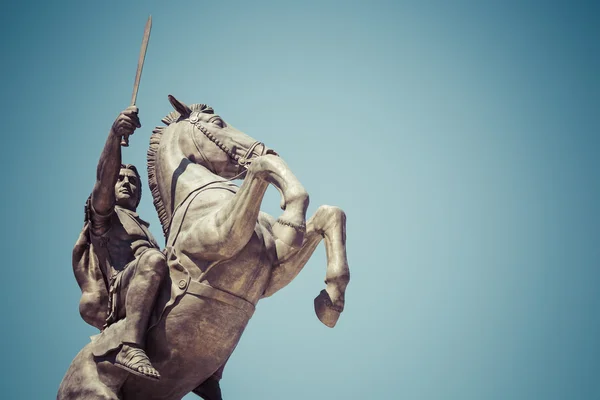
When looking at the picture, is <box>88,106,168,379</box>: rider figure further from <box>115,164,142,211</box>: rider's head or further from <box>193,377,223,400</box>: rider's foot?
<box>193,377,223,400</box>: rider's foot

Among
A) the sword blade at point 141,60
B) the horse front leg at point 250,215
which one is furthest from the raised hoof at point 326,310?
the sword blade at point 141,60

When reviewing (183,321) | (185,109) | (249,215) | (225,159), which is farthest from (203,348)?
(185,109)

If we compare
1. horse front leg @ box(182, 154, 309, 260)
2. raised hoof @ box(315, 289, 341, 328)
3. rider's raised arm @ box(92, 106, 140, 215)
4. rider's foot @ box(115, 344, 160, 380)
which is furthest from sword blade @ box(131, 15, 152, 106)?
raised hoof @ box(315, 289, 341, 328)

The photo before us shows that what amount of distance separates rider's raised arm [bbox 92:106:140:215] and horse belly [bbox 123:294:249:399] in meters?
1.32

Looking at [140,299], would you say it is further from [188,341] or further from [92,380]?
[92,380]

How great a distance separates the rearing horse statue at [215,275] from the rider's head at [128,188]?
93 centimetres

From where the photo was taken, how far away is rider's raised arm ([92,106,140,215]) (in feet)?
21.5

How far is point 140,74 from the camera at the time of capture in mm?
6902

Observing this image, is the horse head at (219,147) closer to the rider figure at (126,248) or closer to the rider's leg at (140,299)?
the rider figure at (126,248)

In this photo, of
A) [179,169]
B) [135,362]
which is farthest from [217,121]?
[135,362]

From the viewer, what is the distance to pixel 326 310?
228 inches

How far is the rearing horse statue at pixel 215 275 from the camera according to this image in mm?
5844

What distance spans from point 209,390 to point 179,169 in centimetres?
192

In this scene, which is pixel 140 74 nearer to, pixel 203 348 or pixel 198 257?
pixel 198 257
